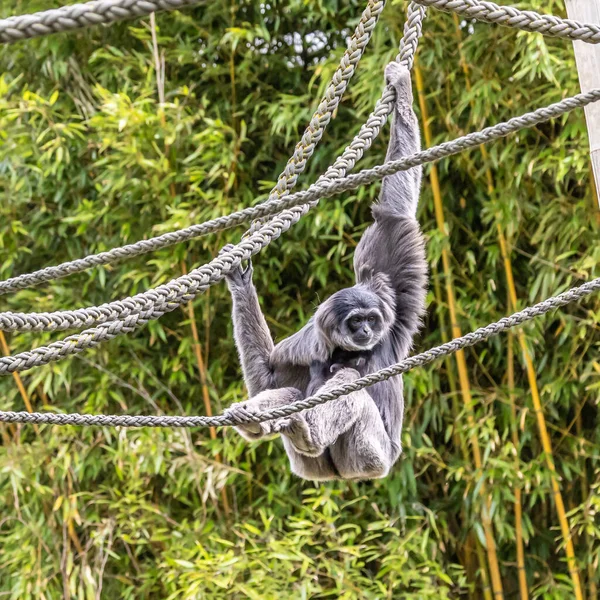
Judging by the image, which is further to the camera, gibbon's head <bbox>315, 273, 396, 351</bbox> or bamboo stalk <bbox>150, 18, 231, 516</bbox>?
bamboo stalk <bbox>150, 18, 231, 516</bbox>

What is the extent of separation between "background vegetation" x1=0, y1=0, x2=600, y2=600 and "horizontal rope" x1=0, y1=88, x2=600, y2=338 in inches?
87.4

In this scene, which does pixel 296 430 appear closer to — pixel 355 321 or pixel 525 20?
pixel 355 321

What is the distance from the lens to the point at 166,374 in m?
5.16

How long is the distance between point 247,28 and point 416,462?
8.68ft

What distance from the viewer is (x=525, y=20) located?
178cm

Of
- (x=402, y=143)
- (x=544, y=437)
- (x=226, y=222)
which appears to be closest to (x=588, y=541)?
(x=544, y=437)

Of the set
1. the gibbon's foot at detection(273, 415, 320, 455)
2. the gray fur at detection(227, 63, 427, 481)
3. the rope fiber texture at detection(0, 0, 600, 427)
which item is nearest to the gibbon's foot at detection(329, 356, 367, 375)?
the gray fur at detection(227, 63, 427, 481)

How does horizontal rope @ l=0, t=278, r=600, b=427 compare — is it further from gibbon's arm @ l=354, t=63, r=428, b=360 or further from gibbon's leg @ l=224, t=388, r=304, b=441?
gibbon's arm @ l=354, t=63, r=428, b=360

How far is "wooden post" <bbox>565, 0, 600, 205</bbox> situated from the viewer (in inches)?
85.7

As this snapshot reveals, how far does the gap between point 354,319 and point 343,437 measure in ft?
1.51

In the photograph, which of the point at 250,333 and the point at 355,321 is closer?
the point at 355,321

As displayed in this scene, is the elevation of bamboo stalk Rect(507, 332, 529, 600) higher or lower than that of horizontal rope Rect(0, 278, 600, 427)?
lower

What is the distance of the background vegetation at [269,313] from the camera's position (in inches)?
168

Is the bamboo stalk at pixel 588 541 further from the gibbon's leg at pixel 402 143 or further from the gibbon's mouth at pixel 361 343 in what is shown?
the gibbon's leg at pixel 402 143
